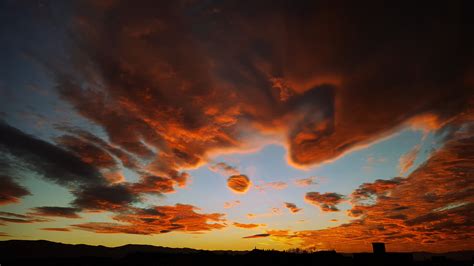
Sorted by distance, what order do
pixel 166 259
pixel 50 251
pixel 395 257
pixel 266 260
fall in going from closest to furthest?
→ pixel 395 257
pixel 266 260
pixel 166 259
pixel 50 251

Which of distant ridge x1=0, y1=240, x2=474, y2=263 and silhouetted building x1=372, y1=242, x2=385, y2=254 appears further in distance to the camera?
distant ridge x1=0, y1=240, x2=474, y2=263

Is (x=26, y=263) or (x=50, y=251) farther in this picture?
(x=50, y=251)

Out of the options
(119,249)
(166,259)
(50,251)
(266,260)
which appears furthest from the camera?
(119,249)

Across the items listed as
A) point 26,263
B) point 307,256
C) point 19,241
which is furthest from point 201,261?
point 19,241

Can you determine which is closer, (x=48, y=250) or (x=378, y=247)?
(x=378, y=247)

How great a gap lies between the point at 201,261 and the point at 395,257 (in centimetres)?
1748

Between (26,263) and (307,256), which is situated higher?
(307,256)

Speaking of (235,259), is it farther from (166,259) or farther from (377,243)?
(377,243)

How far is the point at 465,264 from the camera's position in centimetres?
2616

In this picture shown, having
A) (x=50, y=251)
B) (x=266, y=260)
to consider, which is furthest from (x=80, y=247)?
(x=266, y=260)

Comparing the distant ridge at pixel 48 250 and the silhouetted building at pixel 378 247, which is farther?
the distant ridge at pixel 48 250

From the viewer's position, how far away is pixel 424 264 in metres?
25.9

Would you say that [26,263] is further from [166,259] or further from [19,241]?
[19,241]

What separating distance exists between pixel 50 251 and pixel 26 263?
11172 cm
